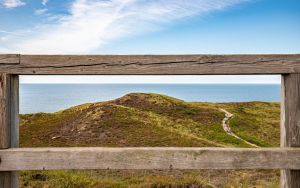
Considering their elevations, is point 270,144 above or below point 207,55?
below

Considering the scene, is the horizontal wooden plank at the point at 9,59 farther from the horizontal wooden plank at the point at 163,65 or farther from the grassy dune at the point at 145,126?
the grassy dune at the point at 145,126

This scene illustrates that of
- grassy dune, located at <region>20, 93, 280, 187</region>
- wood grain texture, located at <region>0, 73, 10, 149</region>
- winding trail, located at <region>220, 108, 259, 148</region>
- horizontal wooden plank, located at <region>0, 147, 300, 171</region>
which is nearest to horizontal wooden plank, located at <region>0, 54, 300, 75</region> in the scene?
wood grain texture, located at <region>0, 73, 10, 149</region>

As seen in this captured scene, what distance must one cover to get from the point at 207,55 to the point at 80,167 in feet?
6.62

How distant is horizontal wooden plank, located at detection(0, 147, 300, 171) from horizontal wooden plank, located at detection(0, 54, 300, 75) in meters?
0.92

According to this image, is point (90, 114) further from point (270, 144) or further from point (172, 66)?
point (172, 66)

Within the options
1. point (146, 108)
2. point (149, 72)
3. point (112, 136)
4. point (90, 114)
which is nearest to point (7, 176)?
point (149, 72)

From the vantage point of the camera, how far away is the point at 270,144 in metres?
25.3

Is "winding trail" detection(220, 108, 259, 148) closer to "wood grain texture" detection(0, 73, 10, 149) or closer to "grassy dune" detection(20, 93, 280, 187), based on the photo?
"grassy dune" detection(20, 93, 280, 187)

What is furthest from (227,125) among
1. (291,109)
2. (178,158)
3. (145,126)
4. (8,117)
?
(8,117)

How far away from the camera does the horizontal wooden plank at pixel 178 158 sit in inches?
177

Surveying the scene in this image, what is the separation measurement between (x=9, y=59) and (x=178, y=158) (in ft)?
7.66

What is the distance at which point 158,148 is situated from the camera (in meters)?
4.51

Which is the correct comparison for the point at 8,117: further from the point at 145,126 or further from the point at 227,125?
the point at 227,125

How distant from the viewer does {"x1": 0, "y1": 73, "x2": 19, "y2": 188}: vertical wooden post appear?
4602 millimetres
